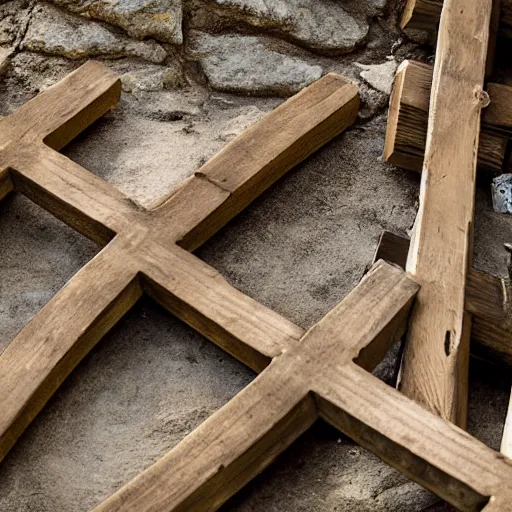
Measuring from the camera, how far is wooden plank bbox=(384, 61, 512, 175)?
176 centimetres

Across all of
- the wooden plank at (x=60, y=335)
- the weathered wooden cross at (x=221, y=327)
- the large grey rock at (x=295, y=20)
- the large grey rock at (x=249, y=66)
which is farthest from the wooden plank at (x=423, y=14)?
the wooden plank at (x=60, y=335)

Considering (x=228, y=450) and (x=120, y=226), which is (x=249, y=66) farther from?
(x=228, y=450)

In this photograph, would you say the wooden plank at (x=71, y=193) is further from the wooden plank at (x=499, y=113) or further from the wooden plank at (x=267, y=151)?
the wooden plank at (x=499, y=113)

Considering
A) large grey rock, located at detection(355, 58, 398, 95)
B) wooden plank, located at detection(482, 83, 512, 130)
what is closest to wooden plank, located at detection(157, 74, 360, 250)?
large grey rock, located at detection(355, 58, 398, 95)

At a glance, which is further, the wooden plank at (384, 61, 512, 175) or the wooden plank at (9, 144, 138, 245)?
the wooden plank at (384, 61, 512, 175)

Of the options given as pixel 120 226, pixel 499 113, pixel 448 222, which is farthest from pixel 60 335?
→ pixel 499 113

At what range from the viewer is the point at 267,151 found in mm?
1673

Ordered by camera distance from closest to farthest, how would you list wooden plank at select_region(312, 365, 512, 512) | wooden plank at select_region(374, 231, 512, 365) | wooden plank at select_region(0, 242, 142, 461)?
wooden plank at select_region(312, 365, 512, 512) < wooden plank at select_region(0, 242, 142, 461) < wooden plank at select_region(374, 231, 512, 365)

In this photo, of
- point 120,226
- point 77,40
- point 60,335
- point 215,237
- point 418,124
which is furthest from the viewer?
point 77,40

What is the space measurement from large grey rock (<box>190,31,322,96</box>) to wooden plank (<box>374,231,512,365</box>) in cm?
66

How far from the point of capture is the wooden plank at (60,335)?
131 centimetres

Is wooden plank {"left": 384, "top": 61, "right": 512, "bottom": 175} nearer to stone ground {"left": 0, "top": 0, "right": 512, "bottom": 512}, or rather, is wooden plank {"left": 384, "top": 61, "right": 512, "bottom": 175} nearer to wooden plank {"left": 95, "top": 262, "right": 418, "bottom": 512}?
stone ground {"left": 0, "top": 0, "right": 512, "bottom": 512}

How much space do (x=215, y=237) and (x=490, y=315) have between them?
1.68 feet

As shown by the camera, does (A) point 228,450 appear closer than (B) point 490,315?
Yes
